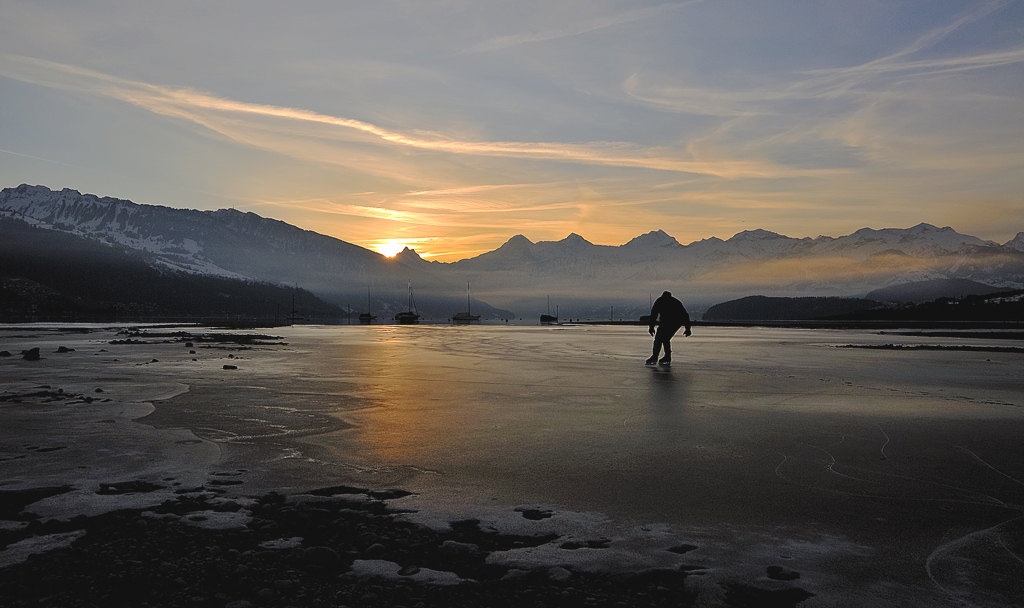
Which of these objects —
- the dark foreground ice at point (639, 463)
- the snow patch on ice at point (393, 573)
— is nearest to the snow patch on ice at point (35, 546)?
the dark foreground ice at point (639, 463)

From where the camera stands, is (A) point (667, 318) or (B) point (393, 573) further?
(A) point (667, 318)

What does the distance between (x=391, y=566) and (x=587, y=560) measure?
1372 mm

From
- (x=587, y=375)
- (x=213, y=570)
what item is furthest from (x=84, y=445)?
(x=587, y=375)

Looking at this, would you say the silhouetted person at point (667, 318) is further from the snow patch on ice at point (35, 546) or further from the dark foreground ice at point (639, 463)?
the snow patch on ice at point (35, 546)

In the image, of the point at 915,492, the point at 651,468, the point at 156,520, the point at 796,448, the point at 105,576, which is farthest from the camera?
the point at 796,448

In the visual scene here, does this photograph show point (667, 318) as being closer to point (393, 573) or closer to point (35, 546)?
point (393, 573)

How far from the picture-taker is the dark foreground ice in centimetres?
457

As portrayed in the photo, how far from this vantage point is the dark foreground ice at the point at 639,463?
15.0 feet

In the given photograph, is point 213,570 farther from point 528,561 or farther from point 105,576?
point 528,561

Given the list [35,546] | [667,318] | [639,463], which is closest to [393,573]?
[35,546]

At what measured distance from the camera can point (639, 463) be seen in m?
7.41

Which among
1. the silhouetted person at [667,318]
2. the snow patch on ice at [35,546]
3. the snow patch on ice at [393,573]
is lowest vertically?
the snow patch on ice at [393,573]

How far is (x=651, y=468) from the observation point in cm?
→ 717

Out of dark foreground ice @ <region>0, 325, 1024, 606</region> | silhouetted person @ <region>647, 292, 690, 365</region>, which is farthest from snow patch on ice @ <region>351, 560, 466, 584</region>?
silhouetted person @ <region>647, 292, 690, 365</region>
